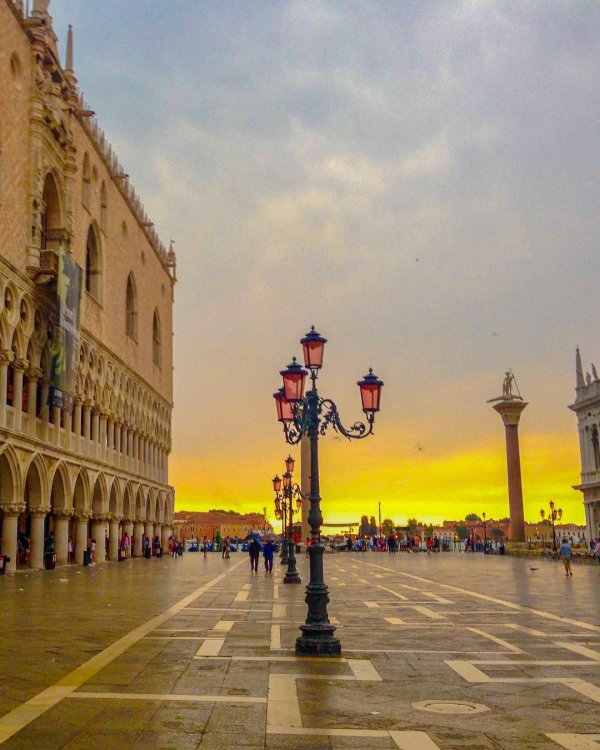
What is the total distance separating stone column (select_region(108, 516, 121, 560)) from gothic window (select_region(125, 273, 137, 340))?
12957mm

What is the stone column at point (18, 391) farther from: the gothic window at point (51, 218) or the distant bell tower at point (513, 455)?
the distant bell tower at point (513, 455)

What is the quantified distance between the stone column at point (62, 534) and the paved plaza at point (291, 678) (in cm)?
2167

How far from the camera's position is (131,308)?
183 feet

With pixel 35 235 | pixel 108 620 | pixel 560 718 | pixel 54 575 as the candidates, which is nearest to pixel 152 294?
pixel 35 235

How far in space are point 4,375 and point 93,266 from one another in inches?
624

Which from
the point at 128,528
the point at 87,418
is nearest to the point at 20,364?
the point at 87,418

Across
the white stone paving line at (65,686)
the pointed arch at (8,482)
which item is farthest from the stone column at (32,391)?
the white stone paving line at (65,686)

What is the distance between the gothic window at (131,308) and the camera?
181 feet

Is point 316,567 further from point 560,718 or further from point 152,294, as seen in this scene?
point 152,294

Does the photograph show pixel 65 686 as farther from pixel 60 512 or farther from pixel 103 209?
pixel 103 209

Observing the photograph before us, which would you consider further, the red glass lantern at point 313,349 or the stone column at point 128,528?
the stone column at point 128,528

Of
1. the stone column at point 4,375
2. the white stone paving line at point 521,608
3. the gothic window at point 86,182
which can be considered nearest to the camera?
the white stone paving line at point 521,608

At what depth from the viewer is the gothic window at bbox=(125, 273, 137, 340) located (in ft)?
181

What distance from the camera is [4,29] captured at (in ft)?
108
